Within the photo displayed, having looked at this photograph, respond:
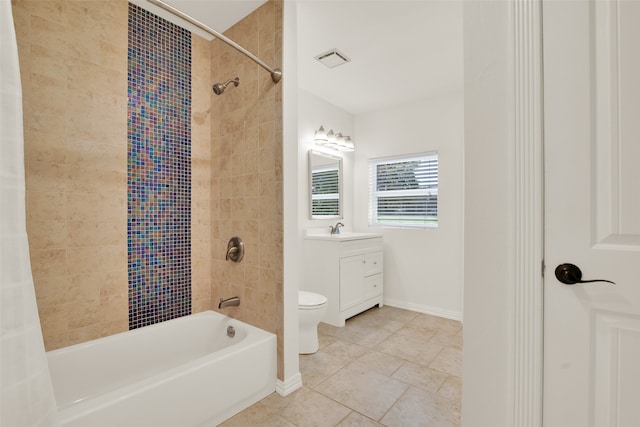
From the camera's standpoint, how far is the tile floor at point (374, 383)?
160 cm

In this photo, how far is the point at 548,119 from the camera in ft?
3.08

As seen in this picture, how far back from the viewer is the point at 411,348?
8.04 feet

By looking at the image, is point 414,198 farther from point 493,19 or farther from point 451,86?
point 493,19

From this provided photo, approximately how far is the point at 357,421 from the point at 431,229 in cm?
232

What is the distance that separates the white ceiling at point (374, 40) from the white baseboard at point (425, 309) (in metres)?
2.47

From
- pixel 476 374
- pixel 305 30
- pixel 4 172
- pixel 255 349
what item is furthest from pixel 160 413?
pixel 305 30

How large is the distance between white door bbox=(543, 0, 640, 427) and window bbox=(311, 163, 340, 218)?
8.28 ft

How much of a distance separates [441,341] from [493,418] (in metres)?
1.73

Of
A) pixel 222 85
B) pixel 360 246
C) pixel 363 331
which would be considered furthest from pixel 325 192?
pixel 222 85

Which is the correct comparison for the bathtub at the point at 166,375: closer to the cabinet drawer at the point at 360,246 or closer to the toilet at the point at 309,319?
the toilet at the point at 309,319

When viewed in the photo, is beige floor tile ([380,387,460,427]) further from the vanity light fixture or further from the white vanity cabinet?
the vanity light fixture

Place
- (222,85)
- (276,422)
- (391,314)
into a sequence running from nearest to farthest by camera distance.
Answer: (276,422) → (222,85) → (391,314)

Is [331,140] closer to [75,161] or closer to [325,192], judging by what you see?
[325,192]

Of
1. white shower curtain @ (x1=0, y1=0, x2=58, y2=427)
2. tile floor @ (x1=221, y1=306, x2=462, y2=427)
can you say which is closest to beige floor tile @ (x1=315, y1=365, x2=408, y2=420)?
tile floor @ (x1=221, y1=306, x2=462, y2=427)
